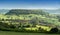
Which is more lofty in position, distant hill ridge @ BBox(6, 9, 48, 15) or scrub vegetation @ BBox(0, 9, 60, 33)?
distant hill ridge @ BBox(6, 9, 48, 15)

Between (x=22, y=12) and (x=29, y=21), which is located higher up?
(x=22, y=12)

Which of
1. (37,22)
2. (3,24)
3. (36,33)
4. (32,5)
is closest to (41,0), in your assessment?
(32,5)

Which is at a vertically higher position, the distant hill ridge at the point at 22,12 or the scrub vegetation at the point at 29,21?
the distant hill ridge at the point at 22,12

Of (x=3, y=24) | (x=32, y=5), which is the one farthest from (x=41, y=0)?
(x=3, y=24)

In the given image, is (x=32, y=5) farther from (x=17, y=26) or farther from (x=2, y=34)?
(x=2, y=34)

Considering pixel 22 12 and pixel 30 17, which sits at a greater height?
pixel 22 12

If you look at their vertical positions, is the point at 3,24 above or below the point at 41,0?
below

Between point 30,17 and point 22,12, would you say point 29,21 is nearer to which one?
point 30,17

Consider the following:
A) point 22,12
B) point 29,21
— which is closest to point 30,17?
point 29,21

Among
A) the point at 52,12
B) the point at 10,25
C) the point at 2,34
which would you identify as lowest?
the point at 2,34
